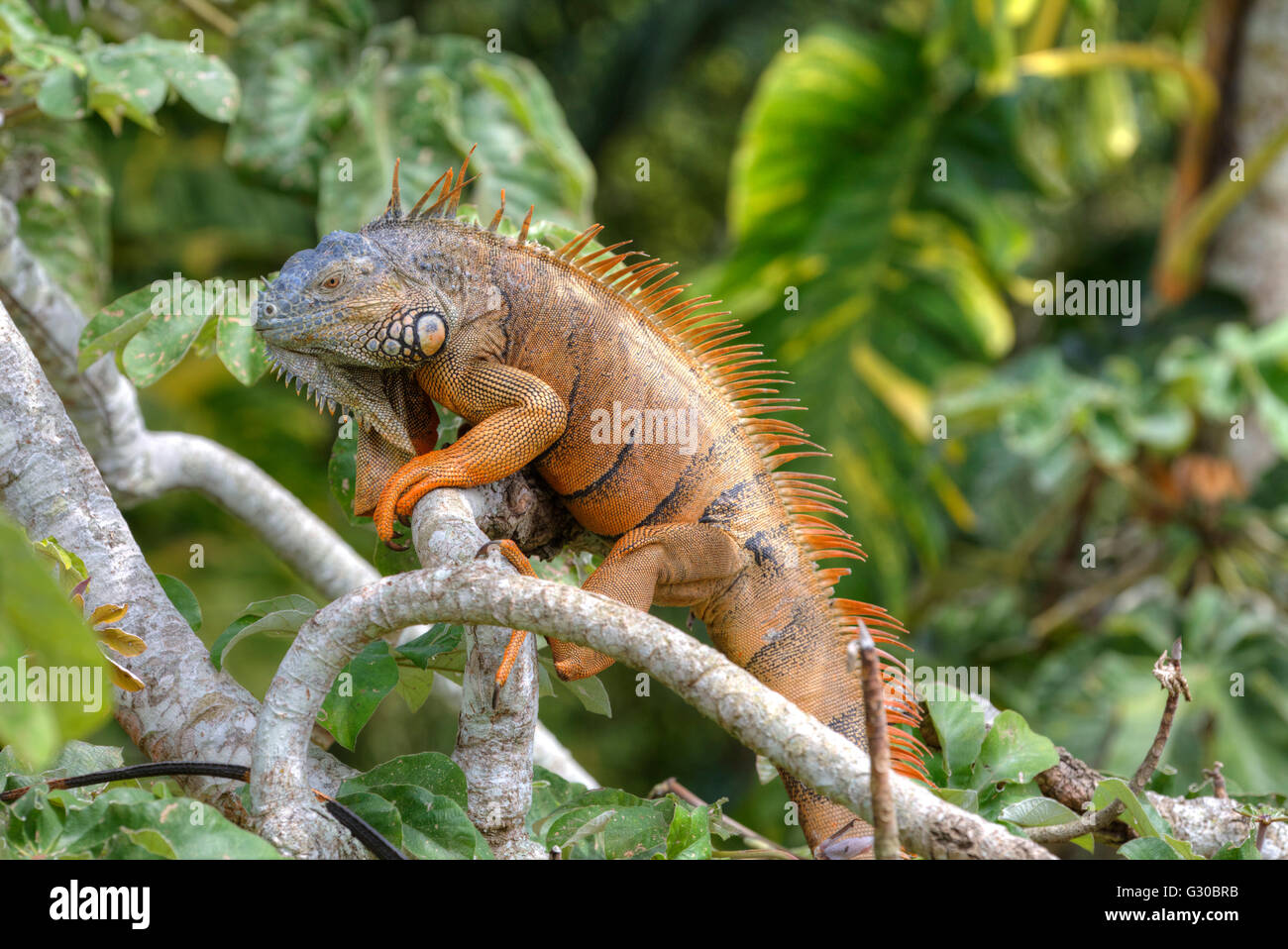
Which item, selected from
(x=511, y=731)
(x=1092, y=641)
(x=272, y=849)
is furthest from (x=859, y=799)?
(x=1092, y=641)

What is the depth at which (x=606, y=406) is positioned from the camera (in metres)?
2.43

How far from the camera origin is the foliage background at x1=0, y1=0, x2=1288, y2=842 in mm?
3816

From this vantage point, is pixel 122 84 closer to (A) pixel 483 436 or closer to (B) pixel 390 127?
(B) pixel 390 127

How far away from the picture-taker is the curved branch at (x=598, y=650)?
137cm

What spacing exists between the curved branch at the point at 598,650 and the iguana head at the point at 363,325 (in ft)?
2.47

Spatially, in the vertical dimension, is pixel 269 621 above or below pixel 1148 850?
above

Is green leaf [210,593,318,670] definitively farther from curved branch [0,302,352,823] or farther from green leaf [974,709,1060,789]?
green leaf [974,709,1060,789]

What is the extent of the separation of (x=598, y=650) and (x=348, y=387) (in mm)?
1121

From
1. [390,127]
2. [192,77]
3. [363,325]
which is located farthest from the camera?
[390,127]

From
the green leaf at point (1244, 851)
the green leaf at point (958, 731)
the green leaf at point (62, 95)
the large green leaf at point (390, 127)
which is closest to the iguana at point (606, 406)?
the green leaf at point (958, 731)

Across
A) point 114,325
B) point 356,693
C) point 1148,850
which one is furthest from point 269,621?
point 1148,850

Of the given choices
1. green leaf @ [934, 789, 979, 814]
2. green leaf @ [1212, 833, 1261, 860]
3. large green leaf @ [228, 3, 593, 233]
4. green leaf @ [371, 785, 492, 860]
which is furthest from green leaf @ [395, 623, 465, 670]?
large green leaf @ [228, 3, 593, 233]

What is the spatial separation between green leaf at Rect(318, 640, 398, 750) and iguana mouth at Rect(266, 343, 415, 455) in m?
0.60

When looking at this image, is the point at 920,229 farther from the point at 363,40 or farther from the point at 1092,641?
the point at 363,40
